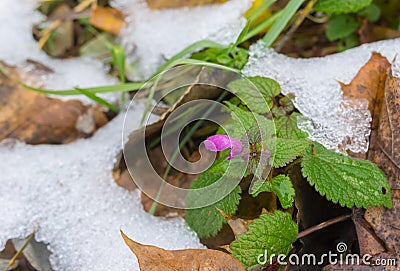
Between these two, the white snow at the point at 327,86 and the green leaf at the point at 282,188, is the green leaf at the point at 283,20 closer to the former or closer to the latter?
the white snow at the point at 327,86

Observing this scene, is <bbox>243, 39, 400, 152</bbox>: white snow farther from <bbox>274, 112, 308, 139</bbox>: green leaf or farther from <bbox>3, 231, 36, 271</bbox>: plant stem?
<bbox>3, 231, 36, 271</bbox>: plant stem

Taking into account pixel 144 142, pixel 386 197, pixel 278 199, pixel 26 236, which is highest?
pixel 386 197

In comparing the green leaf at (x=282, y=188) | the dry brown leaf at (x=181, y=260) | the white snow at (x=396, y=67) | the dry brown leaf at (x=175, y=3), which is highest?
the white snow at (x=396, y=67)

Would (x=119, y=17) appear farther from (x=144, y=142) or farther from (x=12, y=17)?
(x=144, y=142)

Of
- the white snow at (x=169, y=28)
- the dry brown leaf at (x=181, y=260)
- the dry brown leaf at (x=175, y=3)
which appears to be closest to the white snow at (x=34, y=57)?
the white snow at (x=169, y=28)

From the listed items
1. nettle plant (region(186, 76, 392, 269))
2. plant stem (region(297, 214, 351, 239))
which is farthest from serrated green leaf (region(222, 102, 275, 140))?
plant stem (region(297, 214, 351, 239))

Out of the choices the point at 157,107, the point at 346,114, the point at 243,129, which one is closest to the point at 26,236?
the point at 157,107
